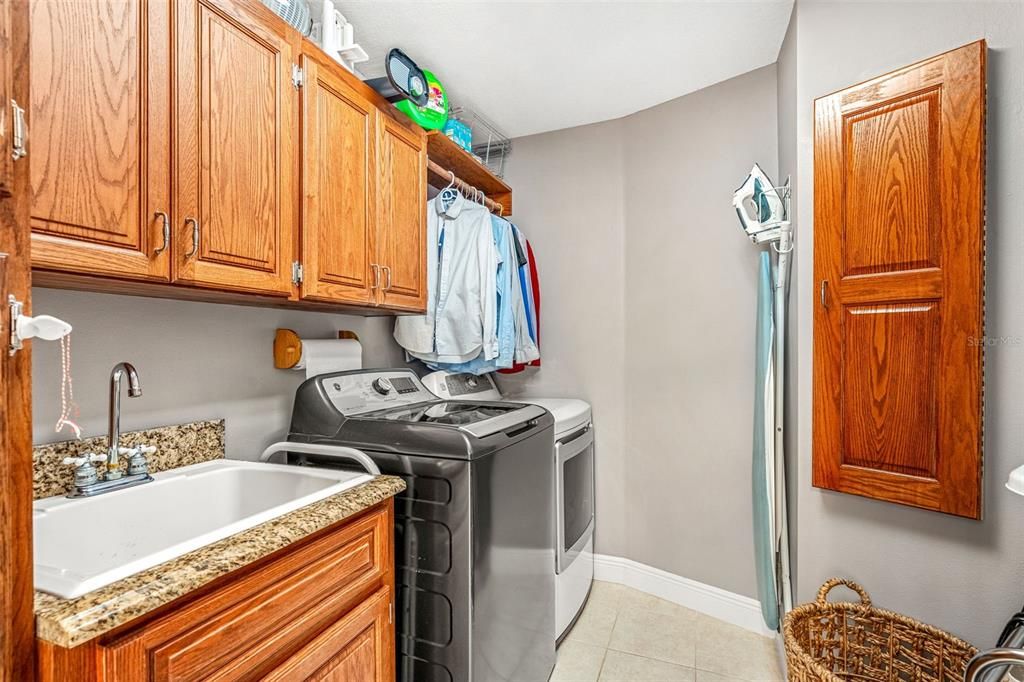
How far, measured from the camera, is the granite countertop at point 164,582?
0.66m

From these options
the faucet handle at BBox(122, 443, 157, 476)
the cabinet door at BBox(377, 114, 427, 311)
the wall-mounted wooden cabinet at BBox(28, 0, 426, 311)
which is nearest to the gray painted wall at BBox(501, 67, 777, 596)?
the cabinet door at BBox(377, 114, 427, 311)

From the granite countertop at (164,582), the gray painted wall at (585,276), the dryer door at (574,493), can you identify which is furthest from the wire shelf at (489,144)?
the granite countertop at (164,582)

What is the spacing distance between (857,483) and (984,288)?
636 mm

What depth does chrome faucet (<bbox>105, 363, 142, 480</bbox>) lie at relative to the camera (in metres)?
1.10

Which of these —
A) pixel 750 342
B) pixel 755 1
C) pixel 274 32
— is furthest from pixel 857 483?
pixel 274 32

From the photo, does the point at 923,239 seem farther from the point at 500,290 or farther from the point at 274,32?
the point at 274,32

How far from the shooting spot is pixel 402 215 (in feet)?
6.29

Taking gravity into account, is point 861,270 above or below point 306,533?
above

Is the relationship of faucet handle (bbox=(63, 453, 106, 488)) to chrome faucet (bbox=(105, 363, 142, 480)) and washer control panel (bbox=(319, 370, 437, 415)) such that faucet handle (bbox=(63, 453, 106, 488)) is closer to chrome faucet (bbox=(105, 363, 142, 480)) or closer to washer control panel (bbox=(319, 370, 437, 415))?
chrome faucet (bbox=(105, 363, 142, 480))

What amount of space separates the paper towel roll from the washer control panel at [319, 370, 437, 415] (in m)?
0.13

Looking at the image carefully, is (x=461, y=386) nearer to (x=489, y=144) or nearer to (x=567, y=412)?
(x=567, y=412)

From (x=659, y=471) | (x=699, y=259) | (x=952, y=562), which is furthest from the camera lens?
(x=659, y=471)

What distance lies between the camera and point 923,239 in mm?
1429

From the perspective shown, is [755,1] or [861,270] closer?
[861,270]
